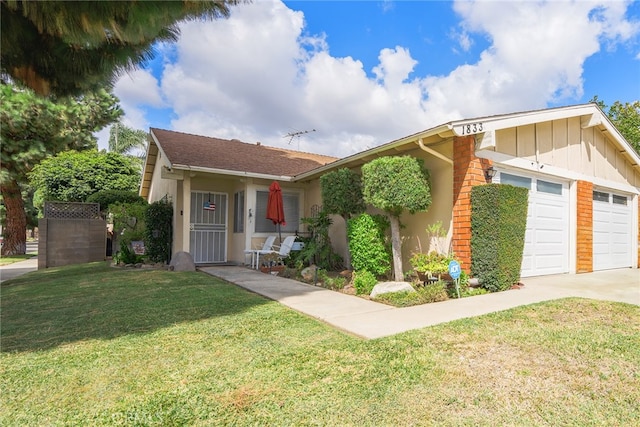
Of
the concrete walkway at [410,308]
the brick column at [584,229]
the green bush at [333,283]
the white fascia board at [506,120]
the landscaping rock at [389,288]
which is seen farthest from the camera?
the brick column at [584,229]

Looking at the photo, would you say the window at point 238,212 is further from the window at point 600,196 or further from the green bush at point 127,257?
the window at point 600,196

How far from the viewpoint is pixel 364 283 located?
654cm

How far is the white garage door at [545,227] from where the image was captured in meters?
7.81

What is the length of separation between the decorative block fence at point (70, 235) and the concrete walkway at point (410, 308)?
27.0ft

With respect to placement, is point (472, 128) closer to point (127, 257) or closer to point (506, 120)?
point (506, 120)

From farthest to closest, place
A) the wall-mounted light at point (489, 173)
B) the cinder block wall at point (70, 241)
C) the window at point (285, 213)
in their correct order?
the cinder block wall at point (70, 241), the window at point (285, 213), the wall-mounted light at point (489, 173)

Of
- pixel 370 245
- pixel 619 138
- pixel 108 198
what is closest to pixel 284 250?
pixel 370 245

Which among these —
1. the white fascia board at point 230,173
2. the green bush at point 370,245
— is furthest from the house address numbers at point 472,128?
the white fascia board at point 230,173

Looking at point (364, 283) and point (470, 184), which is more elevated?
point (470, 184)

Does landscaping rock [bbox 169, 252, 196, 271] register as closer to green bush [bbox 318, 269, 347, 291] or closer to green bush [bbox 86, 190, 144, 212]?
green bush [bbox 318, 269, 347, 291]

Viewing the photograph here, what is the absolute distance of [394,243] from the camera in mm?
7172

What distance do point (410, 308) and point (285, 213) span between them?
22.9 ft

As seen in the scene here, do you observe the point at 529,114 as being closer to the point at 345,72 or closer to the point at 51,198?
the point at 345,72

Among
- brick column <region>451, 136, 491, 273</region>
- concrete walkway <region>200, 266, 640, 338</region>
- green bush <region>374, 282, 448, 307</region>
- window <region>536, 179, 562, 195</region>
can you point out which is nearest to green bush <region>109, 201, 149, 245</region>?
concrete walkway <region>200, 266, 640, 338</region>
